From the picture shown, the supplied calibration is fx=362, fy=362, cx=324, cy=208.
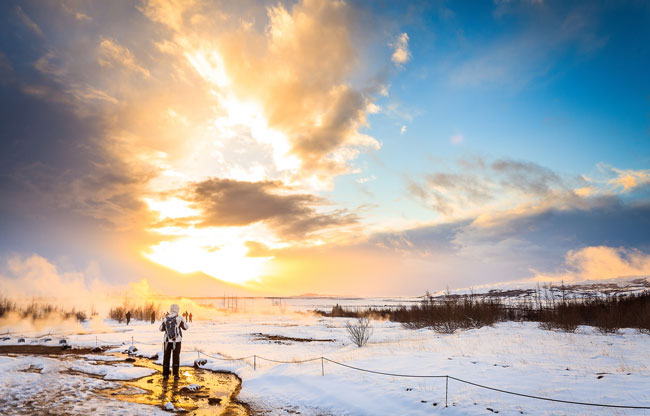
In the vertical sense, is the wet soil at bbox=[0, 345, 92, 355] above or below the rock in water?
below

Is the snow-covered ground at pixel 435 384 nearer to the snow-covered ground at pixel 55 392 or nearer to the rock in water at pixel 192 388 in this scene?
the snow-covered ground at pixel 55 392

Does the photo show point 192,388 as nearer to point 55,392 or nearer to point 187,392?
point 187,392

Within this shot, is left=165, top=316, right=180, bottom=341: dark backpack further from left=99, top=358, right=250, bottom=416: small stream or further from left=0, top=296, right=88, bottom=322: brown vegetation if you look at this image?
left=0, top=296, right=88, bottom=322: brown vegetation

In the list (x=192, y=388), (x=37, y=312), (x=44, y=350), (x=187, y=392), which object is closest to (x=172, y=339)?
(x=192, y=388)

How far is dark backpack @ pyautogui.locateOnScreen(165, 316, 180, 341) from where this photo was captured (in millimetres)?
16078

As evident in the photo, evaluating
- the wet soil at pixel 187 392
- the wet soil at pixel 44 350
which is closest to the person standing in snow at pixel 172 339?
the wet soil at pixel 187 392

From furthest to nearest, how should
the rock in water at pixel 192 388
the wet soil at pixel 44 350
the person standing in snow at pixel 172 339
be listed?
the wet soil at pixel 44 350 → the person standing in snow at pixel 172 339 → the rock in water at pixel 192 388

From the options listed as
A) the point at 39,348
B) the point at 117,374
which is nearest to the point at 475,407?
the point at 117,374

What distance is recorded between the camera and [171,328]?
16203 millimetres

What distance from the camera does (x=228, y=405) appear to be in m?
11.9

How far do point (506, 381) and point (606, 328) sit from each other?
32.9 meters

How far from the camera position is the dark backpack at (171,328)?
16078 mm

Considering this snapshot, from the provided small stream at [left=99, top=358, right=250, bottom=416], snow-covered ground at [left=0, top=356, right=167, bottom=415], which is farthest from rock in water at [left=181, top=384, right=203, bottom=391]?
snow-covered ground at [left=0, top=356, right=167, bottom=415]

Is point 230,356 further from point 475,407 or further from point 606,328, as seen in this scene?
point 606,328
